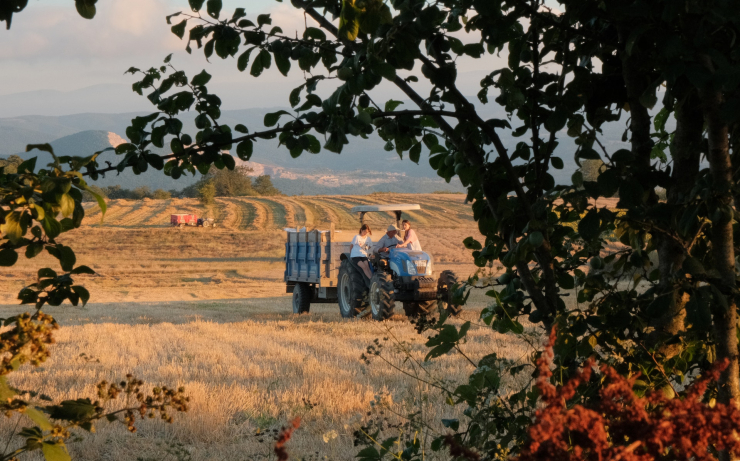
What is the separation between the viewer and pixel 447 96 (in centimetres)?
194

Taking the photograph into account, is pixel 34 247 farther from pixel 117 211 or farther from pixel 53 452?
pixel 117 211

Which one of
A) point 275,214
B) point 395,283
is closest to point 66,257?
point 395,283

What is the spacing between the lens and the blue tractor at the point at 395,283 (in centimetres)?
1043

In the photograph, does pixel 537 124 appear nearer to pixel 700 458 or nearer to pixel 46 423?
pixel 700 458

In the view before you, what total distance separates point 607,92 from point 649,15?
0.45m

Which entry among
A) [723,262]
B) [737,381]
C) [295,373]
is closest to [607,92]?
[723,262]

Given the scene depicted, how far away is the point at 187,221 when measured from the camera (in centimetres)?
4462

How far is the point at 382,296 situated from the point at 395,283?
0.72 metres

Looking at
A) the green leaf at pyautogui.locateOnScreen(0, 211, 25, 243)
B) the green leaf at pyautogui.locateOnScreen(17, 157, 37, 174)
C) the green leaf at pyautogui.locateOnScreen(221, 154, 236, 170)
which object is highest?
the green leaf at pyautogui.locateOnScreen(221, 154, 236, 170)

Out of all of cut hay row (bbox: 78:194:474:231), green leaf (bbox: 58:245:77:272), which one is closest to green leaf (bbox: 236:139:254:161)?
green leaf (bbox: 58:245:77:272)

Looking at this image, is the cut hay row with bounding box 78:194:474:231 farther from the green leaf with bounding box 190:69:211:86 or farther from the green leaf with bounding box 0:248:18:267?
the green leaf with bounding box 0:248:18:267

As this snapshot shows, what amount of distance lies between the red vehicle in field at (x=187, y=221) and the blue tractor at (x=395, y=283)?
34.4m

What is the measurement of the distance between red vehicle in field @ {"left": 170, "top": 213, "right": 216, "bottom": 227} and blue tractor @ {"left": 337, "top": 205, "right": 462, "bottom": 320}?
34.4m

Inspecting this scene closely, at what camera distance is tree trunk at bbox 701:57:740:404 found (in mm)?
1650
